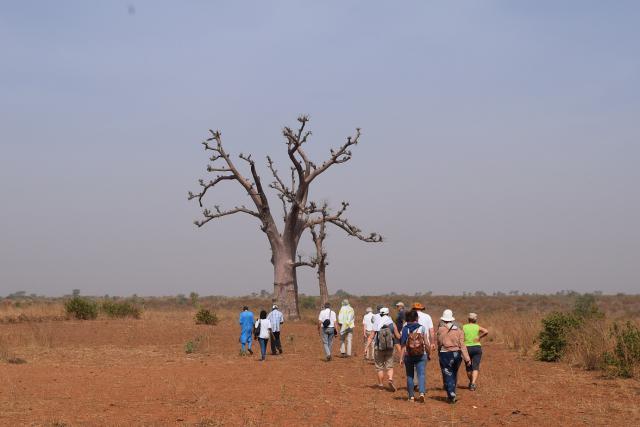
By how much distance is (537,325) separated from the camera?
24.2 metres

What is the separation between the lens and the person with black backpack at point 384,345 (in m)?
12.7

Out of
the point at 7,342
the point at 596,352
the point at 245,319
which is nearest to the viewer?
the point at 596,352

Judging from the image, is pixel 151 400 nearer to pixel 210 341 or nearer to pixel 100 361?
pixel 100 361

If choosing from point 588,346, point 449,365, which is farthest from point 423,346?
point 588,346

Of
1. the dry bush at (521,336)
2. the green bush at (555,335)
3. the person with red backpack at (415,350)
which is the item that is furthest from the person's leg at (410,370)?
the dry bush at (521,336)

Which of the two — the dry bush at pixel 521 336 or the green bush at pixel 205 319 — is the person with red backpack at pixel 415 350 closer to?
the dry bush at pixel 521 336

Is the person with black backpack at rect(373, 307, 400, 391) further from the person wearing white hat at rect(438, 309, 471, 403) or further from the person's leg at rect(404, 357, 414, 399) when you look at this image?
the person wearing white hat at rect(438, 309, 471, 403)

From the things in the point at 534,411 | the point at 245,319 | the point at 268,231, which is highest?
the point at 268,231

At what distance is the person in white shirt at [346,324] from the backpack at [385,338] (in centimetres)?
516

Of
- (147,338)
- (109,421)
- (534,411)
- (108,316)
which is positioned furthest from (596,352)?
(108,316)

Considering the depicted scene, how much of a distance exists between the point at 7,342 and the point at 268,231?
13056 millimetres

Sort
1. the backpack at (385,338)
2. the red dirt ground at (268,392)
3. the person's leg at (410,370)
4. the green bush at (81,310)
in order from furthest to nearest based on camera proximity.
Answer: the green bush at (81,310) < the backpack at (385,338) < the person's leg at (410,370) < the red dirt ground at (268,392)

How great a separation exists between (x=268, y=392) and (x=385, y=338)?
7.38 feet

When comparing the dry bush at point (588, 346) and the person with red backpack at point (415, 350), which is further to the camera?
the dry bush at point (588, 346)
